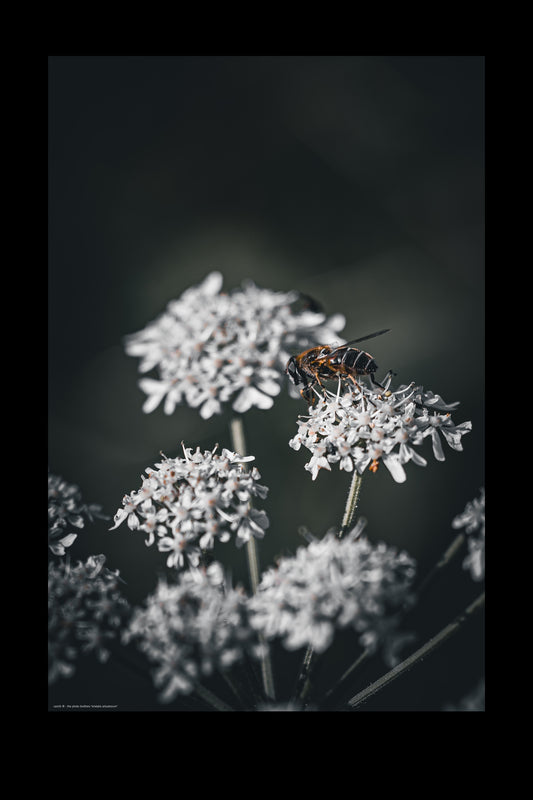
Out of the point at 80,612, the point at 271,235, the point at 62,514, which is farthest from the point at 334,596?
the point at 271,235

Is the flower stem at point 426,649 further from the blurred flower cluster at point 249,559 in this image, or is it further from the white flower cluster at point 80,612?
the white flower cluster at point 80,612

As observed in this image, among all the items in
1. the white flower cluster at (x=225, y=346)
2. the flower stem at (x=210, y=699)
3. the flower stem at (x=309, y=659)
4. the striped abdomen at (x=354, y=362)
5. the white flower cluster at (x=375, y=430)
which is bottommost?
the flower stem at (x=210, y=699)

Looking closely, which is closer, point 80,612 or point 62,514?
point 80,612

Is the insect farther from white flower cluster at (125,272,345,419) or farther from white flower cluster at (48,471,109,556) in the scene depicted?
white flower cluster at (48,471,109,556)

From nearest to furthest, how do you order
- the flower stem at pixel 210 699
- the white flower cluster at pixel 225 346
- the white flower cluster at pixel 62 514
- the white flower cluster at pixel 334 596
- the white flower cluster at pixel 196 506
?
the white flower cluster at pixel 334 596 → the flower stem at pixel 210 699 → the white flower cluster at pixel 196 506 → the white flower cluster at pixel 62 514 → the white flower cluster at pixel 225 346

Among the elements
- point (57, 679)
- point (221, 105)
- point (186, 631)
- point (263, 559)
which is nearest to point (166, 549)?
point (186, 631)

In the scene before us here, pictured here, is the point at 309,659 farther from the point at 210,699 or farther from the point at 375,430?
the point at 375,430

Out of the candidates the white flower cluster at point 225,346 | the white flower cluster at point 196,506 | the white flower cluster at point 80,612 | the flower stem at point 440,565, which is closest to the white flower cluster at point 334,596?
the flower stem at point 440,565
